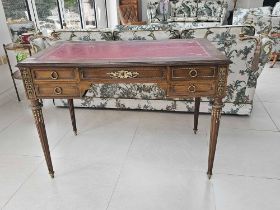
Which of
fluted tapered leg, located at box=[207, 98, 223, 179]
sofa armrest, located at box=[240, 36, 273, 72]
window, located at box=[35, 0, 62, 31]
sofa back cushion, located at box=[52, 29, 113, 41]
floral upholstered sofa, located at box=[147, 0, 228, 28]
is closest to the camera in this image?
fluted tapered leg, located at box=[207, 98, 223, 179]

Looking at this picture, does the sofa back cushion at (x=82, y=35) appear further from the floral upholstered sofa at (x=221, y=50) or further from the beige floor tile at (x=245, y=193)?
the beige floor tile at (x=245, y=193)

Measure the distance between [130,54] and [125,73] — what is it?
0.16m

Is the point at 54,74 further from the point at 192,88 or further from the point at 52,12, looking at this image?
the point at 52,12

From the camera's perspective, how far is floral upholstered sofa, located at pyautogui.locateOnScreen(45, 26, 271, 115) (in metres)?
2.09

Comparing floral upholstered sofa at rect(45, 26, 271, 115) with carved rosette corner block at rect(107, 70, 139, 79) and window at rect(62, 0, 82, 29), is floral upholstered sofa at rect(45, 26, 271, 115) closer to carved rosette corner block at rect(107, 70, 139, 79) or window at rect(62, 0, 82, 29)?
carved rosette corner block at rect(107, 70, 139, 79)

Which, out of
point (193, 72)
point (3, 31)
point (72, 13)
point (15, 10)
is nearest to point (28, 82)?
point (193, 72)

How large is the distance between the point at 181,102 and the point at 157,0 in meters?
4.99

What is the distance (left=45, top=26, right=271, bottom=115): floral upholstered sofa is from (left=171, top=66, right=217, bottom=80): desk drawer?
85cm

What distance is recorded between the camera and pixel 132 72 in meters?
1.37

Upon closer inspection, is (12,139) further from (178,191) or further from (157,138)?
(178,191)

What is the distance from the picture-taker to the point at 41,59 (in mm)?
1426

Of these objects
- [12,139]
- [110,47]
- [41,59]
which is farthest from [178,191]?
[12,139]

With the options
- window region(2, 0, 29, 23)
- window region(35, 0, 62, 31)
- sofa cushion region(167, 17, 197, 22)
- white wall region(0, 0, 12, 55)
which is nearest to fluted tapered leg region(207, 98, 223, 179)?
white wall region(0, 0, 12, 55)

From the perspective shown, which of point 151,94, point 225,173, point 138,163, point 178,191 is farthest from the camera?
point 151,94
